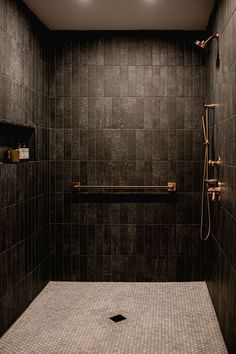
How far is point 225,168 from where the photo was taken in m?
2.70

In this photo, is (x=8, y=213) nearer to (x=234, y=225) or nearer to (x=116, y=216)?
(x=116, y=216)

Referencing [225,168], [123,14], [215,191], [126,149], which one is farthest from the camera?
[126,149]

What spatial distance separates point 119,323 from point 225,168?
1.48m

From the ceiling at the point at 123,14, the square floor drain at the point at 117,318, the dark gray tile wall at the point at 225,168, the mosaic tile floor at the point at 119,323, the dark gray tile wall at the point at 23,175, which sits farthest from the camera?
the ceiling at the point at 123,14

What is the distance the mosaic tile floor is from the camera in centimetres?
266

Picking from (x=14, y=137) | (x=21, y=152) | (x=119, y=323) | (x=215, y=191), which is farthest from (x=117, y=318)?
(x=14, y=137)

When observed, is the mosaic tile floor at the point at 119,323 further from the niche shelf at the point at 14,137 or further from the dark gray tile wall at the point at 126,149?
the niche shelf at the point at 14,137

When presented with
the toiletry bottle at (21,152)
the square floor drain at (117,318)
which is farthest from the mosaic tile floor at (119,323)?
the toiletry bottle at (21,152)

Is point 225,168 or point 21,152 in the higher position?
point 21,152

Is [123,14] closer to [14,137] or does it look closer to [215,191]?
[14,137]

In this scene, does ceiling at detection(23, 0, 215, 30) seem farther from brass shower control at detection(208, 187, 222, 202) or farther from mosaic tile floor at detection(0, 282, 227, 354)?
mosaic tile floor at detection(0, 282, 227, 354)

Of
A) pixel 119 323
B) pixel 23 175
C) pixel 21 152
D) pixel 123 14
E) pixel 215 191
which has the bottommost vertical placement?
pixel 119 323

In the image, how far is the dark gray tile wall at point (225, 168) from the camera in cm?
244

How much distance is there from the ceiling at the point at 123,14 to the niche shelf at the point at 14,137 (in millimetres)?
1075
